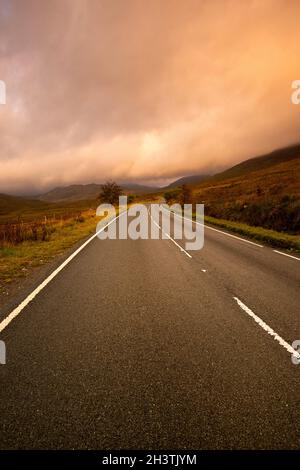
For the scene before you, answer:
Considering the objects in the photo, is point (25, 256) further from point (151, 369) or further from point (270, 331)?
point (270, 331)

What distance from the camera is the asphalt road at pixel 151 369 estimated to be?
242cm

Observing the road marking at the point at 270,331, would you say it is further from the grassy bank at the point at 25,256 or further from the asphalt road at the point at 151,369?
the grassy bank at the point at 25,256

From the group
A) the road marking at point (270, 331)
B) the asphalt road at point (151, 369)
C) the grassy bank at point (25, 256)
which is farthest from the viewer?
the grassy bank at point (25, 256)

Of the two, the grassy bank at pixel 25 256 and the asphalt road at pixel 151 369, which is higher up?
the grassy bank at pixel 25 256

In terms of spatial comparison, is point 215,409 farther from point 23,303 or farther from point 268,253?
point 268,253

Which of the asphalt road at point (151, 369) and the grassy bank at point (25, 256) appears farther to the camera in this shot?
the grassy bank at point (25, 256)

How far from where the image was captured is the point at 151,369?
3.28 metres

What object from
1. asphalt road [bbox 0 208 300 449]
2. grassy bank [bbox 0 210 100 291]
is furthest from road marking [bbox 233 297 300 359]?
grassy bank [bbox 0 210 100 291]

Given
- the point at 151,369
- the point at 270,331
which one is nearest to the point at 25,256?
the point at 151,369

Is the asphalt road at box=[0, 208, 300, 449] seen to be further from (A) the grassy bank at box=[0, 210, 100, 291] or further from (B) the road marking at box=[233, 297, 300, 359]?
(A) the grassy bank at box=[0, 210, 100, 291]

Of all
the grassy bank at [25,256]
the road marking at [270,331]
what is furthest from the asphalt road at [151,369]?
the grassy bank at [25,256]

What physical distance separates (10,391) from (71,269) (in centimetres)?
504

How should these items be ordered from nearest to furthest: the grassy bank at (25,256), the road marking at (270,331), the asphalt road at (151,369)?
the asphalt road at (151,369)
the road marking at (270,331)
the grassy bank at (25,256)
